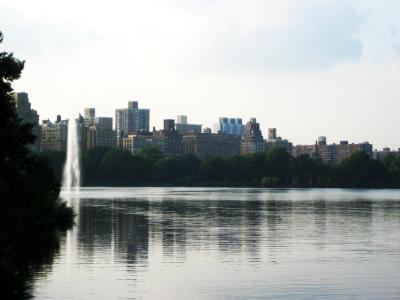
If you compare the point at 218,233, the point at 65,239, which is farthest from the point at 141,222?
the point at 65,239

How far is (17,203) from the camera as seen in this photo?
40500mm

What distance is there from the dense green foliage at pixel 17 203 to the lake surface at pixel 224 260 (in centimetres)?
154

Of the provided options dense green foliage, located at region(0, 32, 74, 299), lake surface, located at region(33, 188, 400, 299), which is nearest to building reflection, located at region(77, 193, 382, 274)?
lake surface, located at region(33, 188, 400, 299)

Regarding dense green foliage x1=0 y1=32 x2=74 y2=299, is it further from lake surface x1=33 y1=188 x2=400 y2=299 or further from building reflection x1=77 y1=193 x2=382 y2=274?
building reflection x1=77 y1=193 x2=382 y2=274

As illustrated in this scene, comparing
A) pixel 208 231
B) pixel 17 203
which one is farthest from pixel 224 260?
pixel 208 231

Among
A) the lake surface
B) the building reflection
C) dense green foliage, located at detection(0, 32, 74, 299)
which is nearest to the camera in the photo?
dense green foliage, located at detection(0, 32, 74, 299)

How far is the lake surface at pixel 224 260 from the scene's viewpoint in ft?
127

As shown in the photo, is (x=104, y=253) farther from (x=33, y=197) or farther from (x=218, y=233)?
(x=218, y=233)

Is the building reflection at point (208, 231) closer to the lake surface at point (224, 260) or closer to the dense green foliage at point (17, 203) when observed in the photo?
the lake surface at point (224, 260)

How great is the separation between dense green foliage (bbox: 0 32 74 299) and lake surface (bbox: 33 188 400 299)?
154cm

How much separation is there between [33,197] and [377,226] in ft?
144

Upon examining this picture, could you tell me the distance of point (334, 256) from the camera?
172ft

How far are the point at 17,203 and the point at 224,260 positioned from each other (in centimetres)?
1368

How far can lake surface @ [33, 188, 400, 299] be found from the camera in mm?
38562
